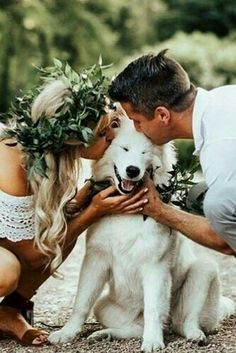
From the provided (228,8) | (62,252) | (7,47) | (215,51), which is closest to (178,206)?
(62,252)

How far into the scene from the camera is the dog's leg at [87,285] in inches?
188

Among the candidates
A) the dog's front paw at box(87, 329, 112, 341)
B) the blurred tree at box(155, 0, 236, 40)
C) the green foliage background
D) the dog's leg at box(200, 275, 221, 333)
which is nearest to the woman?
the dog's front paw at box(87, 329, 112, 341)

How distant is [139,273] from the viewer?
4738mm

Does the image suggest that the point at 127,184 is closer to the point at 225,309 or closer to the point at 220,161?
the point at 220,161

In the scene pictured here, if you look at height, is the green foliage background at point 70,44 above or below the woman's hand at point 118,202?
above

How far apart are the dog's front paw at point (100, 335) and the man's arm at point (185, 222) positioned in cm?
67

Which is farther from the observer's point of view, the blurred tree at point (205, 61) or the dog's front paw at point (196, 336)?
the blurred tree at point (205, 61)

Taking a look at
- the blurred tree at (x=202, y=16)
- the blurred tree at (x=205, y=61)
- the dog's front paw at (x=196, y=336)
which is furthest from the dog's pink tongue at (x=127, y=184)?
the blurred tree at (x=202, y=16)

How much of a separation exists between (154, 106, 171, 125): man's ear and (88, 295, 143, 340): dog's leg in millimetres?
1086

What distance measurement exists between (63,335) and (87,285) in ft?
0.96

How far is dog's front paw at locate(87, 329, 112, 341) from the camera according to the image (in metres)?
4.75

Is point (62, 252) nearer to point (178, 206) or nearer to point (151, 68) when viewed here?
point (178, 206)

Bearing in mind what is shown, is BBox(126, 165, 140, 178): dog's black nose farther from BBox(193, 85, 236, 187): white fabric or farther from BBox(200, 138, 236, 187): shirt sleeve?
BBox(200, 138, 236, 187): shirt sleeve

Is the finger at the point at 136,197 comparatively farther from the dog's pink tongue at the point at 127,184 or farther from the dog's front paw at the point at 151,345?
the dog's front paw at the point at 151,345
